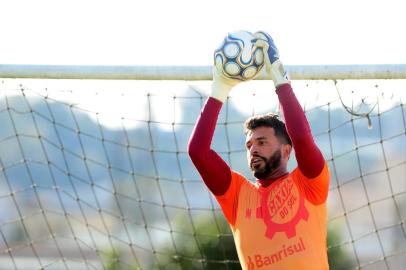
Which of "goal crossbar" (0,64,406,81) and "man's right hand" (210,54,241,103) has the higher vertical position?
"goal crossbar" (0,64,406,81)

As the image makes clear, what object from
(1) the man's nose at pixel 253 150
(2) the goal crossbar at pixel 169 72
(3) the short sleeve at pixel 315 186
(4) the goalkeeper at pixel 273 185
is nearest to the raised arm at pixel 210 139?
(4) the goalkeeper at pixel 273 185

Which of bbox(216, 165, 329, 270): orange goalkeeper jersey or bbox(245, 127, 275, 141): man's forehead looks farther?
bbox(245, 127, 275, 141): man's forehead

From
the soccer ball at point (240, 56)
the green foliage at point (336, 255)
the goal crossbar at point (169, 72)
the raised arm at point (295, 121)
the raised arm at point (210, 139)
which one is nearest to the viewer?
the raised arm at point (295, 121)

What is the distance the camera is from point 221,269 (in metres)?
13.7

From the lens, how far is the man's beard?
5.71 metres

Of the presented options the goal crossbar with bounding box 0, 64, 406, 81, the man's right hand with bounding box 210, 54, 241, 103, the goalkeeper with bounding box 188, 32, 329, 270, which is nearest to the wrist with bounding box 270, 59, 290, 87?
the goalkeeper with bounding box 188, 32, 329, 270

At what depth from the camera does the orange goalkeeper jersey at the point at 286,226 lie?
18.1ft

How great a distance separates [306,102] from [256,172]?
2.02 metres

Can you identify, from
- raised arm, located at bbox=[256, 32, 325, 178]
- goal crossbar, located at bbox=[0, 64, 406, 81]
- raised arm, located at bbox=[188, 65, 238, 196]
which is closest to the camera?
raised arm, located at bbox=[256, 32, 325, 178]

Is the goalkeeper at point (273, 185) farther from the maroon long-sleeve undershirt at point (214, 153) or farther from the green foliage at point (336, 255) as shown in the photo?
the green foliage at point (336, 255)

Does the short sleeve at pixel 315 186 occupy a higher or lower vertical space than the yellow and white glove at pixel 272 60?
lower

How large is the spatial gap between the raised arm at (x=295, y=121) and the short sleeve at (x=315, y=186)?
0.02 m

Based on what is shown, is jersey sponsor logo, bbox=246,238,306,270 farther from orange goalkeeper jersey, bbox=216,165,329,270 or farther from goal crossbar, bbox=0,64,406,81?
goal crossbar, bbox=0,64,406,81

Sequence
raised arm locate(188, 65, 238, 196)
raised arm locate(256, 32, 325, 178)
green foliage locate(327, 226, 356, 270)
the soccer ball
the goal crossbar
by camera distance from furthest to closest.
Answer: green foliage locate(327, 226, 356, 270) → the goal crossbar → raised arm locate(188, 65, 238, 196) → the soccer ball → raised arm locate(256, 32, 325, 178)
